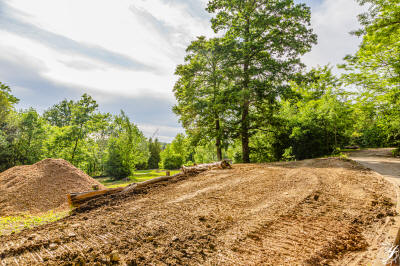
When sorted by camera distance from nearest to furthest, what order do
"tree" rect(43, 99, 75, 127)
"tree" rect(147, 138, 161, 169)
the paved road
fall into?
the paved road → "tree" rect(43, 99, 75, 127) → "tree" rect(147, 138, 161, 169)

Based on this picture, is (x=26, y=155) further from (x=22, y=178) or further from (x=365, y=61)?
(x=365, y=61)

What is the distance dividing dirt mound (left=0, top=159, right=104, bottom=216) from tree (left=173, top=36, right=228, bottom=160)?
26.8 ft

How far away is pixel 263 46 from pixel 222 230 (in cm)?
1185

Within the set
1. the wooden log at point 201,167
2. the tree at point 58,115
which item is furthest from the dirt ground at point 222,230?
the tree at point 58,115

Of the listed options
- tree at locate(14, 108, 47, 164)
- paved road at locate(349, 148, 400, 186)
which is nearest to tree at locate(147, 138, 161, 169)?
Result: tree at locate(14, 108, 47, 164)

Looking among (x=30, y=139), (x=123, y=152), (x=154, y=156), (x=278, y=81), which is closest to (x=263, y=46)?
(x=278, y=81)

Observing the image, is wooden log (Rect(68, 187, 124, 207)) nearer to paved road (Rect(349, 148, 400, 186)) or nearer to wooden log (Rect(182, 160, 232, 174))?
wooden log (Rect(182, 160, 232, 174))

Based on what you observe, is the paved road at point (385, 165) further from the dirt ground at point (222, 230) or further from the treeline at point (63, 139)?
the treeline at point (63, 139)

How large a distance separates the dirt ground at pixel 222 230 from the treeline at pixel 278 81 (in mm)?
7657

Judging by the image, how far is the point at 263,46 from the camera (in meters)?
11.6

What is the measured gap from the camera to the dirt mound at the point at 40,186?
577cm

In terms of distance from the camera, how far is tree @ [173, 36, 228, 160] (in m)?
13.2

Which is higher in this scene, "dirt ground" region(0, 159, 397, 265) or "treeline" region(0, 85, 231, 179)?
"treeline" region(0, 85, 231, 179)

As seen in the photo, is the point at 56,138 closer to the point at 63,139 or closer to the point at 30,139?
the point at 63,139
